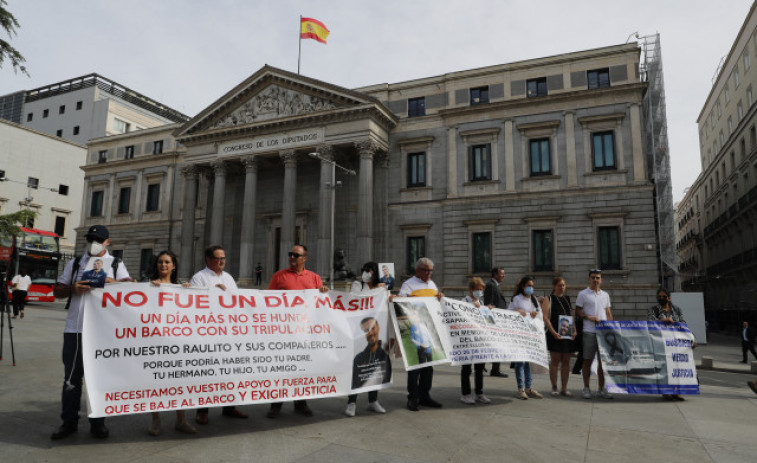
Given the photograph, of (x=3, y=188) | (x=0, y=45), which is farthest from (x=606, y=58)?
(x=3, y=188)

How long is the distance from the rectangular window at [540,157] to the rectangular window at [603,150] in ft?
8.28

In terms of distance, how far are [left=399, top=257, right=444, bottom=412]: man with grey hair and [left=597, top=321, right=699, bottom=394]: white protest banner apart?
3287 millimetres

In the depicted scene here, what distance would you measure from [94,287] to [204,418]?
2006 millimetres

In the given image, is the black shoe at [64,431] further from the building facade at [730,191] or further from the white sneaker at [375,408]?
the building facade at [730,191]

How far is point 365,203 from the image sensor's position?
29.4 m

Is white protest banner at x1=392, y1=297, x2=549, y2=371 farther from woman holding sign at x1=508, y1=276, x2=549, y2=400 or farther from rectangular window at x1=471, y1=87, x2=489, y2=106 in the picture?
rectangular window at x1=471, y1=87, x2=489, y2=106

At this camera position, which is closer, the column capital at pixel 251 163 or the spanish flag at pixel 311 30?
the column capital at pixel 251 163

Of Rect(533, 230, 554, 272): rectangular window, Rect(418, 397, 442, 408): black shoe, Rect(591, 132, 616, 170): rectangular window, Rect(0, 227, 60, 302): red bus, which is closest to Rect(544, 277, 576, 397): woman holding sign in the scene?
Rect(418, 397, 442, 408): black shoe

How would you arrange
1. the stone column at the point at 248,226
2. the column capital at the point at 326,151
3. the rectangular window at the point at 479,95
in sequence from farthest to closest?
1. the stone column at the point at 248,226
2. the column capital at the point at 326,151
3. the rectangular window at the point at 479,95

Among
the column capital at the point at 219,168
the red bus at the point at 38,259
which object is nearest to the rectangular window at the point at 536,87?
the column capital at the point at 219,168

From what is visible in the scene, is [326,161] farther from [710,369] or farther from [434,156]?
[710,369]

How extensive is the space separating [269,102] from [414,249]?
14.5m

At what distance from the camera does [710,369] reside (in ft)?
47.6

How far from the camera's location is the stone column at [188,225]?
34.0 metres
